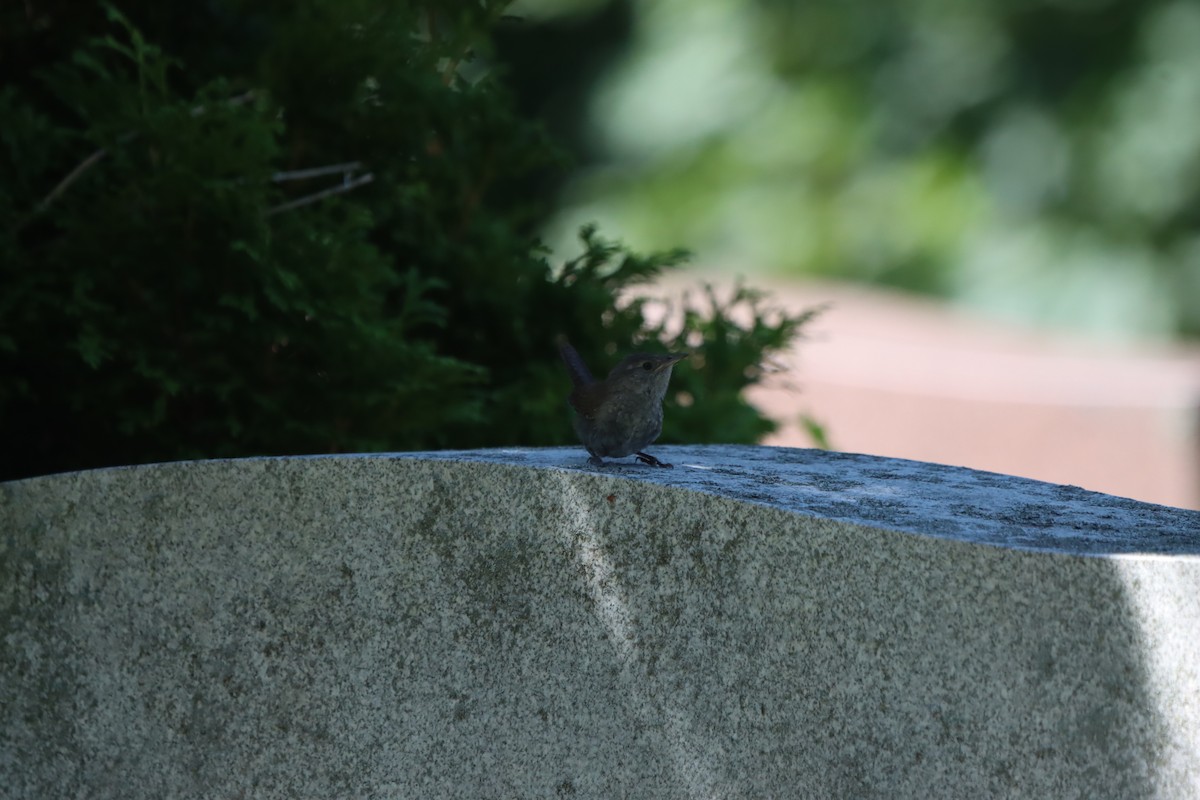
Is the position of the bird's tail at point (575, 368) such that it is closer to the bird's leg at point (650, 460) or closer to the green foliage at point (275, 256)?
the bird's leg at point (650, 460)

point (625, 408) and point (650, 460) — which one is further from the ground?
point (625, 408)

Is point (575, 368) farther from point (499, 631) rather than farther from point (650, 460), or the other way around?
point (499, 631)

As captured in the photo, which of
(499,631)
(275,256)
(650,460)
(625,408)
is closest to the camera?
(499,631)

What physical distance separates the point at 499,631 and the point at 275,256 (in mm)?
1456

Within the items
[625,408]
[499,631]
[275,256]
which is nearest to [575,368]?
[625,408]

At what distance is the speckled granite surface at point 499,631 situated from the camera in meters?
2.78

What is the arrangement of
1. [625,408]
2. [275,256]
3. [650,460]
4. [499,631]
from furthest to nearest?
[275,256]
[650,460]
[625,408]
[499,631]

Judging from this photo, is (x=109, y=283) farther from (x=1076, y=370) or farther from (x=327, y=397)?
(x=1076, y=370)

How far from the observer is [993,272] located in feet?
42.8

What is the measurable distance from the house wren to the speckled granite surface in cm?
16

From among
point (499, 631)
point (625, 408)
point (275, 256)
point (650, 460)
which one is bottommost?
point (499, 631)

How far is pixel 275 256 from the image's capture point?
3.91 m

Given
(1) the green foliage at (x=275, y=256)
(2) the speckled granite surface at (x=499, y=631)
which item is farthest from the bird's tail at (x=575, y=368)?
(1) the green foliage at (x=275, y=256)

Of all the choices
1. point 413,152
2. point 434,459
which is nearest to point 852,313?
point 413,152
